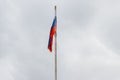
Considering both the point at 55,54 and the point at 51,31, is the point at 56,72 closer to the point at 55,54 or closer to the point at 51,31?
the point at 55,54

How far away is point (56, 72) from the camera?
46031mm

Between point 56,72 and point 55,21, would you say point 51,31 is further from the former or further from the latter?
point 56,72

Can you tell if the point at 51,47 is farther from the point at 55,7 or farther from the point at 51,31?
the point at 55,7

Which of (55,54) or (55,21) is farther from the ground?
(55,21)

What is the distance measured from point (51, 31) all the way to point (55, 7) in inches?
142

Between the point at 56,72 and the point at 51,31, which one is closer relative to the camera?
the point at 56,72

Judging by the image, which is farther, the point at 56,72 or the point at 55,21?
the point at 55,21

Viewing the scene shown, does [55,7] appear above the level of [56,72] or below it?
above

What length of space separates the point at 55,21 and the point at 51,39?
2.96 m

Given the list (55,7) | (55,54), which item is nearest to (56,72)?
(55,54)

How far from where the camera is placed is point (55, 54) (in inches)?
1850

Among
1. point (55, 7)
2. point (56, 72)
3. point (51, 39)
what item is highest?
point (55, 7)

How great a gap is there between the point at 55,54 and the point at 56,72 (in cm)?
258

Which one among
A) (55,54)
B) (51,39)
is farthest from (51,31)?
(55,54)
